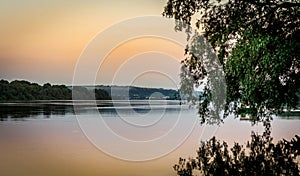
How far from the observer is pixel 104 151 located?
10570 millimetres

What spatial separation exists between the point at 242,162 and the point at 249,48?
7.57ft

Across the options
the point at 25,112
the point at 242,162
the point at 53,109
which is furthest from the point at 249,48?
the point at 53,109

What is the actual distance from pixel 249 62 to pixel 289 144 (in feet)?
14.4

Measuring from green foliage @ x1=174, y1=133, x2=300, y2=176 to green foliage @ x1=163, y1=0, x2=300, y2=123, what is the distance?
0.92 m

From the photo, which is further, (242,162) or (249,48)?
(242,162)

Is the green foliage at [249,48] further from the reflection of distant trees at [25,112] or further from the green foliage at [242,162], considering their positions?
the reflection of distant trees at [25,112]

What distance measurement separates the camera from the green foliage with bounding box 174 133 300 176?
674 cm

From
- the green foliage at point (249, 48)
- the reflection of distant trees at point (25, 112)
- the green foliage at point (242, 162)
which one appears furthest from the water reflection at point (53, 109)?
the green foliage at point (249, 48)

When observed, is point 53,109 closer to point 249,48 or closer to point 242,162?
point 242,162

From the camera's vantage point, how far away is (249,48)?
658 cm

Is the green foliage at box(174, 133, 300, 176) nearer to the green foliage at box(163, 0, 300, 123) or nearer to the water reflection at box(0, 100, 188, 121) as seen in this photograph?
the green foliage at box(163, 0, 300, 123)

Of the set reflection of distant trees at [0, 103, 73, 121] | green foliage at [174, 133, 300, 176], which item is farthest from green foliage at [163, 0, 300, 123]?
reflection of distant trees at [0, 103, 73, 121]

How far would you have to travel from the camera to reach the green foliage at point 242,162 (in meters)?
6.74

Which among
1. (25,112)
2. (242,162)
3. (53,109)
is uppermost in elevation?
(53,109)
